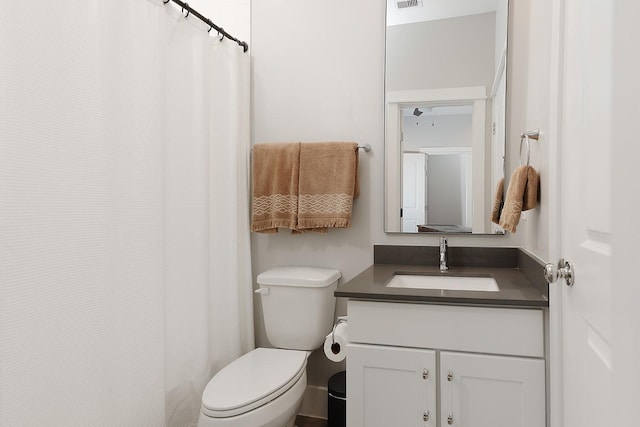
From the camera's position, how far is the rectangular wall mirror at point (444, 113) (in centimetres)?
196

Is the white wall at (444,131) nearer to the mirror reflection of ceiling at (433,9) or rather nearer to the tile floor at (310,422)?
the mirror reflection of ceiling at (433,9)

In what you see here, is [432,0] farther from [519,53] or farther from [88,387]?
[88,387]

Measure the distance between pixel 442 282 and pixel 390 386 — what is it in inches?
21.7

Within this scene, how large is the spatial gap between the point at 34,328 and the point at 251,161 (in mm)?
1342

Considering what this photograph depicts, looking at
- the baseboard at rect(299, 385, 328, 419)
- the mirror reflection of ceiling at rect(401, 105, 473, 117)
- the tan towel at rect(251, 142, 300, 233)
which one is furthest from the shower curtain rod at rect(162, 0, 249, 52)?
the baseboard at rect(299, 385, 328, 419)

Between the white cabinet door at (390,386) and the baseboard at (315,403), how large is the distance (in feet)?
2.46

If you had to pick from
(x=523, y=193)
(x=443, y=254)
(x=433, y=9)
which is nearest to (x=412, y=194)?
(x=443, y=254)

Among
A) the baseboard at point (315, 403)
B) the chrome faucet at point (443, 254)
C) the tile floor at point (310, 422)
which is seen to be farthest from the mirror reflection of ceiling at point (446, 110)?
the tile floor at point (310, 422)

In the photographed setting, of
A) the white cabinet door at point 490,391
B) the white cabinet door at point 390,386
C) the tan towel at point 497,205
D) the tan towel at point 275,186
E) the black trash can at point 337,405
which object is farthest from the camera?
the tan towel at point 275,186

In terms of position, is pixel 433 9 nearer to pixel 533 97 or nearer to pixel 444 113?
pixel 444 113

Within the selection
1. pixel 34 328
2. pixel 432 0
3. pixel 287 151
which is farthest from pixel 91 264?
pixel 432 0

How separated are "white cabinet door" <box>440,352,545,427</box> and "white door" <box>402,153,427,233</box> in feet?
2.62

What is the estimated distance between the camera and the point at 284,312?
2041 mm

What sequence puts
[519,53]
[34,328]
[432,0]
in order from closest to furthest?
[34,328] → [519,53] → [432,0]
